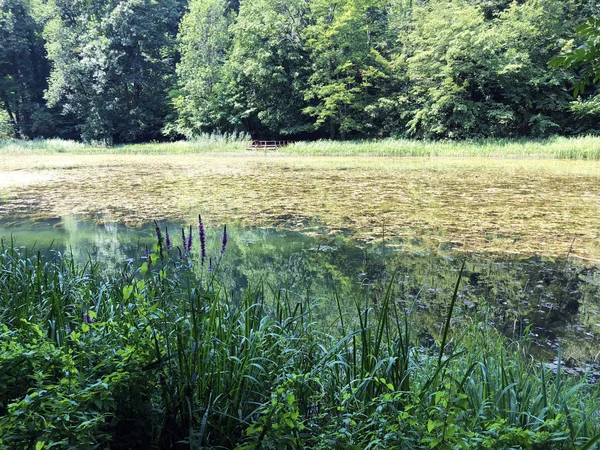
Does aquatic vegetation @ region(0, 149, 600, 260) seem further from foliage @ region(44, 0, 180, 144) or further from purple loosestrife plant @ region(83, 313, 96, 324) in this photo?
foliage @ region(44, 0, 180, 144)

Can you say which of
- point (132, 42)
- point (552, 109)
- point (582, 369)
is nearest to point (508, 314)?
point (582, 369)

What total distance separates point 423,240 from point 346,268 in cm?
133

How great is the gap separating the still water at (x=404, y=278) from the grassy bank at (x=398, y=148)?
42.8ft

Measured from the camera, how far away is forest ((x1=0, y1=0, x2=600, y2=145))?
2028 cm

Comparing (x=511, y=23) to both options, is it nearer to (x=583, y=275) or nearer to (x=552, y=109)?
(x=552, y=109)

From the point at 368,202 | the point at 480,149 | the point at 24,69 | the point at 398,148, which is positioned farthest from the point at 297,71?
the point at 24,69

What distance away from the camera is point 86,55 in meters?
27.8

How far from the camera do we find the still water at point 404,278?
277 cm

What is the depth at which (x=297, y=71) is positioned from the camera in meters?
24.3

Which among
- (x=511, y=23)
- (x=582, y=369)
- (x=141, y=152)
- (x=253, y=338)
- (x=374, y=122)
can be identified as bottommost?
(x=582, y=369)

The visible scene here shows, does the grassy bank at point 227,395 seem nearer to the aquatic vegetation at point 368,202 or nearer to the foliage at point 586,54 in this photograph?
the foliage at point 586,54

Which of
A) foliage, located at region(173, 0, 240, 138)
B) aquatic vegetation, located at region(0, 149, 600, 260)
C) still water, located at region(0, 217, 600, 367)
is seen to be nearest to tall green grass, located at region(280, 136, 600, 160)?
aquatic vegetation, located at region(0, 149, 600, 260)

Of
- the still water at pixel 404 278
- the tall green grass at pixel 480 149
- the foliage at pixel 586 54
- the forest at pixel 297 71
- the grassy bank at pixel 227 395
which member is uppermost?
the forest at pixel 297 71

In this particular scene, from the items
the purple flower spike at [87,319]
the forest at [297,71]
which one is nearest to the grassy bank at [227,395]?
the purple flower spike at [87,319]
